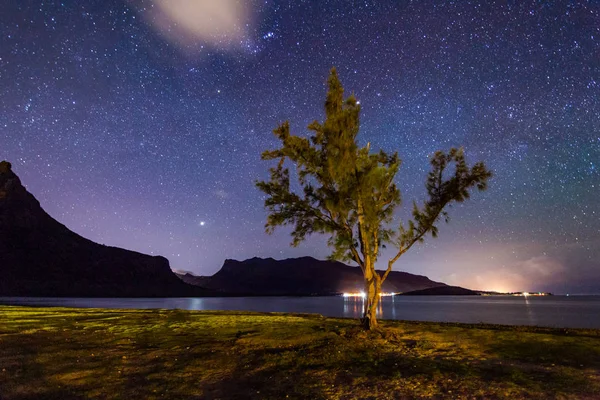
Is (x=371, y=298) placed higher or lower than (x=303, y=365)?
higher

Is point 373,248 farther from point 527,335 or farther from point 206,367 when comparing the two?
point 206,367

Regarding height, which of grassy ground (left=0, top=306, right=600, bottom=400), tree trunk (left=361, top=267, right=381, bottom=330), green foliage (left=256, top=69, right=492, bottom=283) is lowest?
grassy ground (left=0, top=306, right=600, bottom=400)

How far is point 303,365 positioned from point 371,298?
31.6ft

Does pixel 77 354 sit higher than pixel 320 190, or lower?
lower

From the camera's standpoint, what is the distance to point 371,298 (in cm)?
2534

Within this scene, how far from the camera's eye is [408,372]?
1518cm

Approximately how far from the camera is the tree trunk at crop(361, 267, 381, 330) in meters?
25.1

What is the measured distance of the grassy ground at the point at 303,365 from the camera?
1305cm

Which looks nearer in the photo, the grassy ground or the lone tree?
the grassy ground

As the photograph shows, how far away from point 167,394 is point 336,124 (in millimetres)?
18402

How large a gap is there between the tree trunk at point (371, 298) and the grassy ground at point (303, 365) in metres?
1.18

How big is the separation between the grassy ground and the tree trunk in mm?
1175

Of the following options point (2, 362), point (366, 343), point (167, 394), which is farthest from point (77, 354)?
point (366, 343)

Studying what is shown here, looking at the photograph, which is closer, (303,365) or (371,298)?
(303,365)
